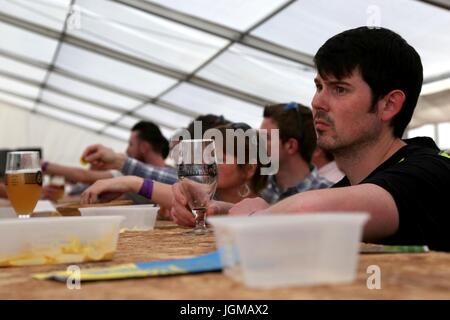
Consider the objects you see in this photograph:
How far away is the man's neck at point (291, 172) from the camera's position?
3.49m

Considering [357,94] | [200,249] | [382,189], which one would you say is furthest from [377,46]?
[200,249]

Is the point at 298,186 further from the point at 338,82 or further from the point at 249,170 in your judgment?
the point at 338,82

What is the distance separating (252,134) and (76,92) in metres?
10.9

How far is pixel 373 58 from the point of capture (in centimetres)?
149

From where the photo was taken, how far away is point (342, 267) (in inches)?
21.5

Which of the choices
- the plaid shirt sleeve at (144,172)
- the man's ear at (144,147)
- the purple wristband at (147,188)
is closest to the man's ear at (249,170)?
the purple wristband at (147,188)

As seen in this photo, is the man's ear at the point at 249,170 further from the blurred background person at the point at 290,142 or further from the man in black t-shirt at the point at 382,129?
the blurred background person at the point at 290,142

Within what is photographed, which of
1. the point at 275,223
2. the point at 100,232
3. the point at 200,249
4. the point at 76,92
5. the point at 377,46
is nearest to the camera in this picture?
the point at 275,223

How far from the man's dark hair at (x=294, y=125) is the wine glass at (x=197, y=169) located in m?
2.12

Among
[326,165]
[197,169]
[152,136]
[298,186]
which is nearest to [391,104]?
[197,169]

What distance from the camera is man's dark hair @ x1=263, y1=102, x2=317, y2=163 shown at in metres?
3.46

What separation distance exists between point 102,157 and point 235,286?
2.29 meters

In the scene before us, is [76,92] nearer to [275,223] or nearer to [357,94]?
[357,94]

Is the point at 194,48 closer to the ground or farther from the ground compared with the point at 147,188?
farther from the ground
